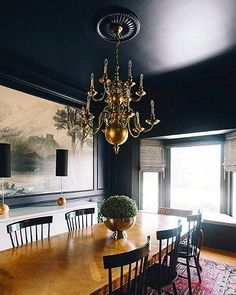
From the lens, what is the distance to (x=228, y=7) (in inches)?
78.8

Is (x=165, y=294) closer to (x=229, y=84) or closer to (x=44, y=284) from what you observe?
(x=44, y=284)

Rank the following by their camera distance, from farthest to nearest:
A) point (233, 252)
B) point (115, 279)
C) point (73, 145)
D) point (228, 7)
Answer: point (73, 145) < point (233, 252) < point (228, 7) < point (115, 279)

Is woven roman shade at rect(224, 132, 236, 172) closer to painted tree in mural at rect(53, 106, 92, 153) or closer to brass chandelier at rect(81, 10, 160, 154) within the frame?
brass chandelier at rect(81, 10, 160, 154)

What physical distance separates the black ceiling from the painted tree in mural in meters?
0.31

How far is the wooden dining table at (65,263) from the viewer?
1.29 metres

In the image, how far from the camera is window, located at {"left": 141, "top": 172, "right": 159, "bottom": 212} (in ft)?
16.2

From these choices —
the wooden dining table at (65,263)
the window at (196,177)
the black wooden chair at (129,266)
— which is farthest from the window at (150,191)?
the black wooden chair at (129,266)

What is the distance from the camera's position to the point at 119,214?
6.99 ft

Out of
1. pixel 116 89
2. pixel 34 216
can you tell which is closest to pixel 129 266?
pixel 116 89

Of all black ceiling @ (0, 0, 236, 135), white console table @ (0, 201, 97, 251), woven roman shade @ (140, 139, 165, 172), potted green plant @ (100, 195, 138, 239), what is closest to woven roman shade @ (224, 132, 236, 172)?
black ceiling @ (0, 0, 236, 135)

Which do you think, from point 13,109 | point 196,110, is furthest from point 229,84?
point 13,109

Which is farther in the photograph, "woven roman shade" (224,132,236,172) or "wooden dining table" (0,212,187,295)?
"woven roman shade" (224,132,236,172)

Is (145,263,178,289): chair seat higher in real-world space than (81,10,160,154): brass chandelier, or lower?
lower

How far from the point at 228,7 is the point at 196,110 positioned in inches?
81.5
